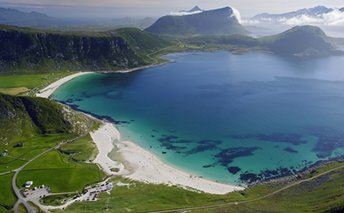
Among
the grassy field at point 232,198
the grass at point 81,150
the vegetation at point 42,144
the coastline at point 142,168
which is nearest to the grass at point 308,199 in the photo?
the grassy field at point 232,198

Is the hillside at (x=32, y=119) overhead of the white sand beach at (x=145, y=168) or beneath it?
overhead

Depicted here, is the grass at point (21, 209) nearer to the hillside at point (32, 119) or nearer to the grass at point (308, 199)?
the hillside at point (32, 119)

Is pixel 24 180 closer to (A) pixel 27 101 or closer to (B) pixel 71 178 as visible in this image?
(B) pixel 71 178

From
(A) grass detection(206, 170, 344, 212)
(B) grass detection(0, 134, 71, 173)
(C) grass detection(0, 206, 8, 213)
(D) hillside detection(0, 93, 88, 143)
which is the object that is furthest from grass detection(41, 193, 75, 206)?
(D) hillside detection(0, 93, 88, 143)

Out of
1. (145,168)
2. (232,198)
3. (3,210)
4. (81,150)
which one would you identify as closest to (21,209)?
(3,210)

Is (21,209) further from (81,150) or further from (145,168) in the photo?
(145,168)

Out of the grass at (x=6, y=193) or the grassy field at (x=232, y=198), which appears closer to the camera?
the grassy field at (x=232, y=198)

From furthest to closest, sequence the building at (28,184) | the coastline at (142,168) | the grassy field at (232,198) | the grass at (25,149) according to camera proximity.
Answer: the grass at (25,149), the coastline at (142,168), the building at (28,184), the grassy field at (232,198)

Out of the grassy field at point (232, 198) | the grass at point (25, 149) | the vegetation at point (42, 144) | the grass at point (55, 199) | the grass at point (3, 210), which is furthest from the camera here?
the grass at point (25, 149)
